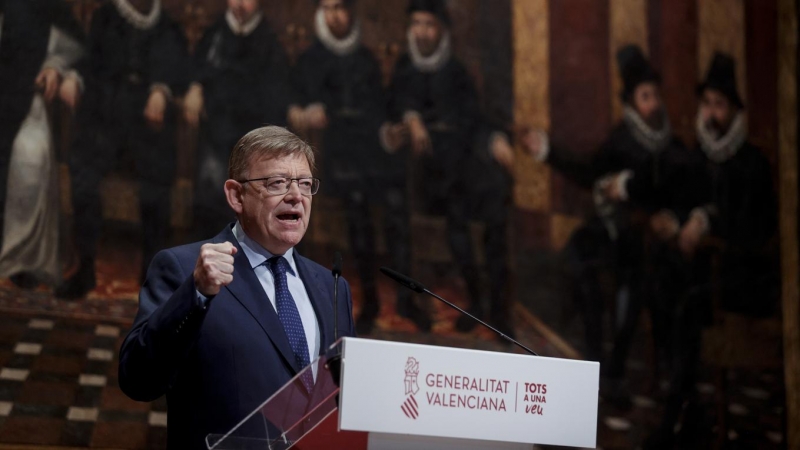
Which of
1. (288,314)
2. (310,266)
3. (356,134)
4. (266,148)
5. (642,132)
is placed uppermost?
(642,132)

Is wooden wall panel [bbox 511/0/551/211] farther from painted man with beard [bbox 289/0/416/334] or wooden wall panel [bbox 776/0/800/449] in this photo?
wooden wall panel [bbox 776/0/800/449]

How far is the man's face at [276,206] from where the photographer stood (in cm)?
299

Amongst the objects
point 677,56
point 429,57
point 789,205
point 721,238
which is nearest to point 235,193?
point 429,57

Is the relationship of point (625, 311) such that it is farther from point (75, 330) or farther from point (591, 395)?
point (591, 395)

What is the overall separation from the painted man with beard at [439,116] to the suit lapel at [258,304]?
16.7 feet

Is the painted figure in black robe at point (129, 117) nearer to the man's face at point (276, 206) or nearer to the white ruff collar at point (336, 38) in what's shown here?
the white ruff collar at point (336, 38)

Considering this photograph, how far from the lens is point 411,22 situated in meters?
8.17

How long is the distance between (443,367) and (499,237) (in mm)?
5841

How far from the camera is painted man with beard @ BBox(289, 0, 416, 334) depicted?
25.4ft

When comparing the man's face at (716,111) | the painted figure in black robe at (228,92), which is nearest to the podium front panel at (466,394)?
the painted figure in black robe at (228,92)

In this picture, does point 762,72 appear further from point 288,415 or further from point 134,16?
point 288,415

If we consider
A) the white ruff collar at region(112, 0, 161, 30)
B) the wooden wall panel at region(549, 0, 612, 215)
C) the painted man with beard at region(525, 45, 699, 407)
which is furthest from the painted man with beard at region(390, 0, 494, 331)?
the white ruff collar at region(112, 0, 161, 30)

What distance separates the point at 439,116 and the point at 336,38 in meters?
1.08

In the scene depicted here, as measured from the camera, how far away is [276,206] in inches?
118
